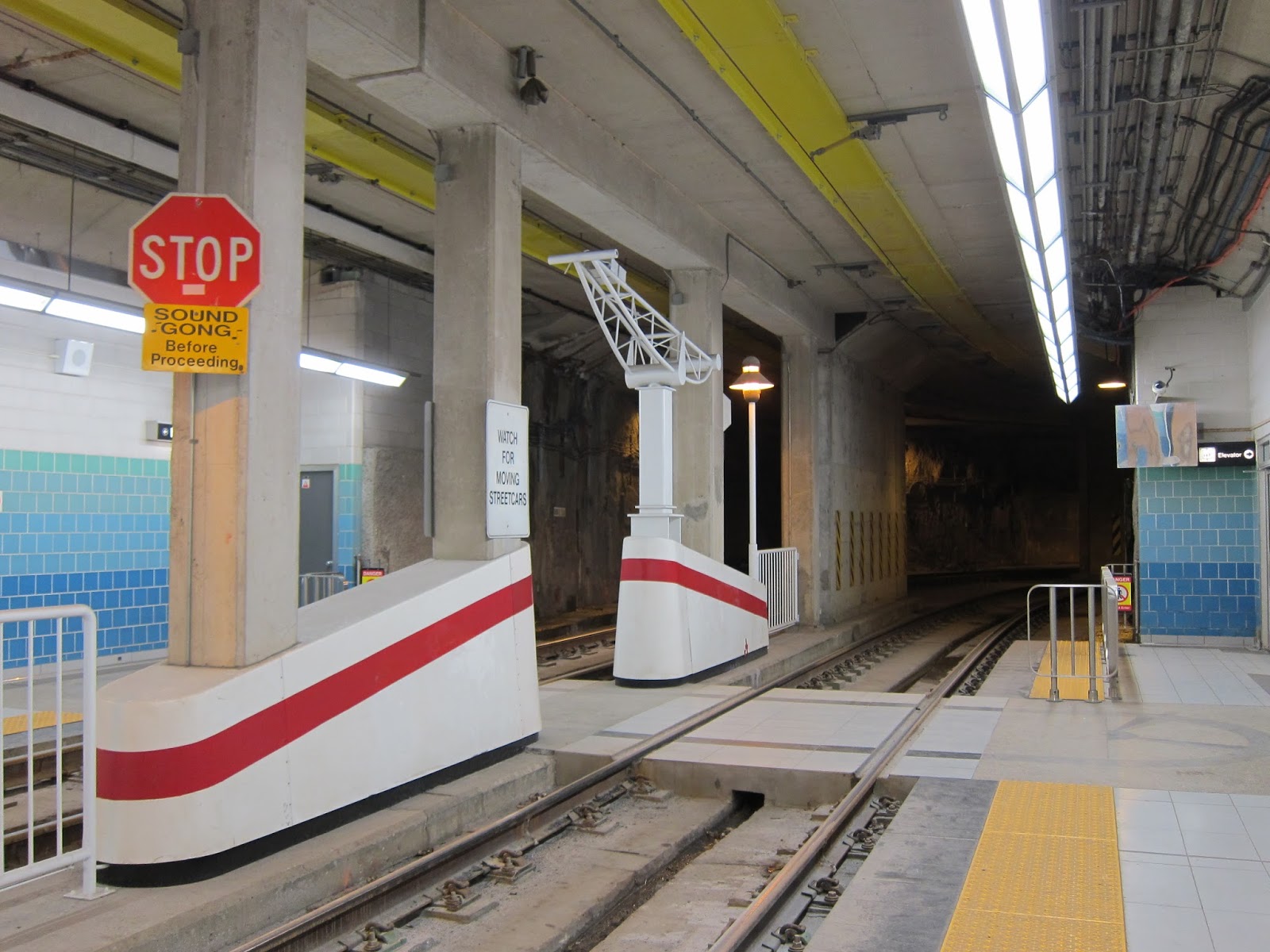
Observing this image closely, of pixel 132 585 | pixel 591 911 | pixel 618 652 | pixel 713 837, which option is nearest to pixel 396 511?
pixel 132 585

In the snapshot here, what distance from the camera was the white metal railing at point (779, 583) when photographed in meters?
15.2

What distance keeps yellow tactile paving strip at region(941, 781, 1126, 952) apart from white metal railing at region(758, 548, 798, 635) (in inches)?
344

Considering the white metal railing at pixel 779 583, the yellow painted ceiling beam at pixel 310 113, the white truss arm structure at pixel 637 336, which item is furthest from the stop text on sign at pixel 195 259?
the white metal railing at pixel 779 583

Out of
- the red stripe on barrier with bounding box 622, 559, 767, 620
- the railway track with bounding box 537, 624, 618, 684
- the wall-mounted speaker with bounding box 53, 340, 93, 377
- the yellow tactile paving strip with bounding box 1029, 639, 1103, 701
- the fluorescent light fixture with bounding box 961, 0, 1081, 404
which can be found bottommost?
the railway track with bounding box 537, 624, 618, 684

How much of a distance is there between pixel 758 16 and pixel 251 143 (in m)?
3.85

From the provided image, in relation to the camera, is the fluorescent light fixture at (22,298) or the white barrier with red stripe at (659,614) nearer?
the fluorescent light fixture at (22,298)

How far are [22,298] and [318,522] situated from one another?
18.4ft

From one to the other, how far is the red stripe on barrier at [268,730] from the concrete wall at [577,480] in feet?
35.3

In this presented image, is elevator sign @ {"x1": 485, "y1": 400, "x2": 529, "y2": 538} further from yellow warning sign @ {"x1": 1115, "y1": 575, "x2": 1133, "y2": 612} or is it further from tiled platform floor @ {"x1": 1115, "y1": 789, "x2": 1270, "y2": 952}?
yellow warning sign @ {"x1": 1115, "y1": 575, "x2": 1133, "y2": 612}

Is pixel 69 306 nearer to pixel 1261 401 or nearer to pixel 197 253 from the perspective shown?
pixel 197 253

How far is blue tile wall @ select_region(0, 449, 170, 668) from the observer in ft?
32.9

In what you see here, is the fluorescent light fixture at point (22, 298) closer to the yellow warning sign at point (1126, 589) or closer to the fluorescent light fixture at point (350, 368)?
the fluorescent light fixture at point (350, 368)

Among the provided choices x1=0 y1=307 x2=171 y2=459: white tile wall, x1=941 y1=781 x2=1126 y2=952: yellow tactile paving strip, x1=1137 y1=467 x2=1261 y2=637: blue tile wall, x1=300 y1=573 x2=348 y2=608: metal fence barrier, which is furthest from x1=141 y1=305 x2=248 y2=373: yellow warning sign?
x1=1137 y1=467 x2=1261 y2=637: blue tile wall

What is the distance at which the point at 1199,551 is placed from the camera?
13.6m
